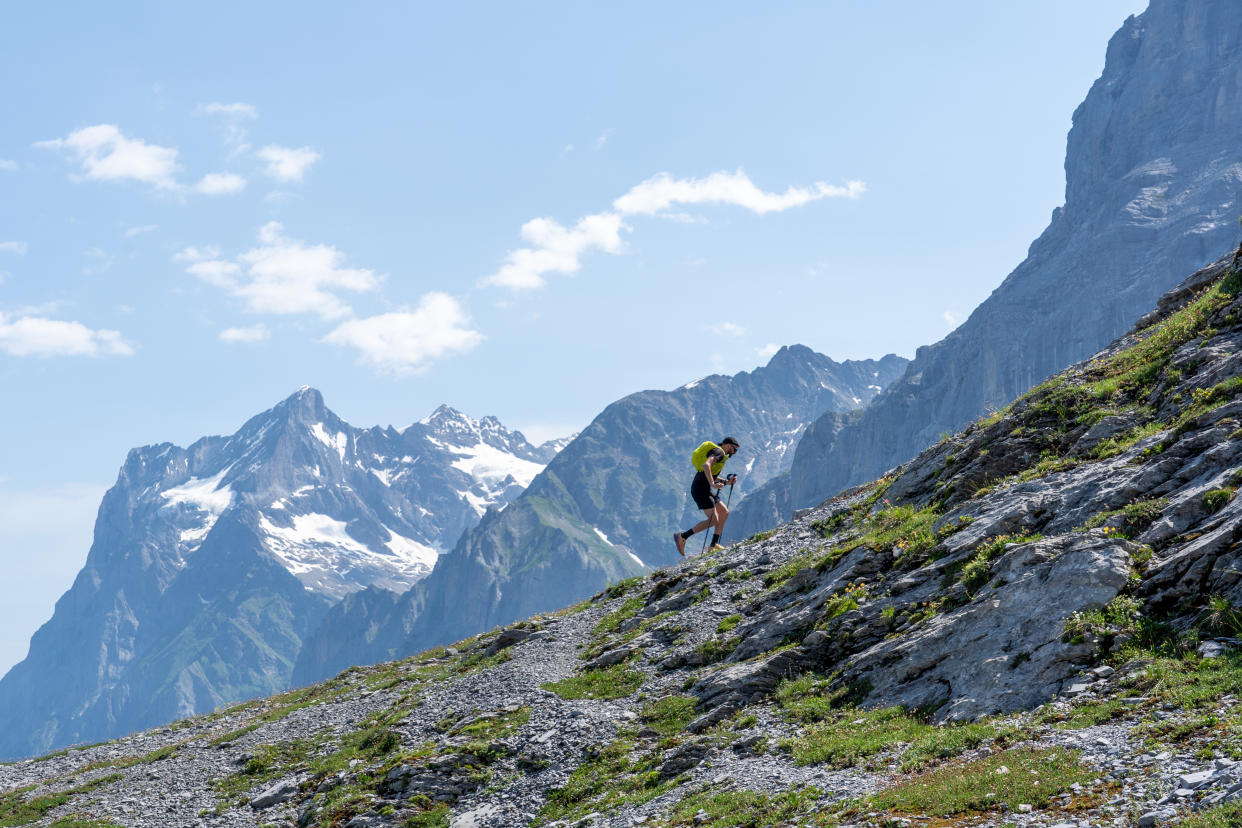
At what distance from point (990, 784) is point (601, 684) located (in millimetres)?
16840

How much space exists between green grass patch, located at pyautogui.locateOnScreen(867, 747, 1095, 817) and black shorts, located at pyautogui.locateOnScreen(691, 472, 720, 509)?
22.2 meters

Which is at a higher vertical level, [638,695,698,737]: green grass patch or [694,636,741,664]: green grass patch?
[694,636,741,664]: green grass patch

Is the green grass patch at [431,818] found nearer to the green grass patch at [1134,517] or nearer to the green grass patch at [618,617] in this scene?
the green grass patch at [618,617]

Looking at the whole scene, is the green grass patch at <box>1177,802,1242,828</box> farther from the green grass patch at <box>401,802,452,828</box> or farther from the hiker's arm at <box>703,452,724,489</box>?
the hiker's arm at <box>703,452,724,489</box>

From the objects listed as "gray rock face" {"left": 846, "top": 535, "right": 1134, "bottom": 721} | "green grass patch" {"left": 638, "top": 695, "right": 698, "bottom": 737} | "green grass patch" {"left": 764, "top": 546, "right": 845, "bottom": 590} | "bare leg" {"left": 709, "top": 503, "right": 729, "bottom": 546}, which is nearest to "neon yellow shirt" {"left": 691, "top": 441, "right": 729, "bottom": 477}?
"bare leg" {"left": 709, "top": 503, "right": 729, "bottom": 546}

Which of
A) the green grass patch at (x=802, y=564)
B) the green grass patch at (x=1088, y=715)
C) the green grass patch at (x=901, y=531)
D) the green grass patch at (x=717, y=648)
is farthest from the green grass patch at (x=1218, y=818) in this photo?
the green grass patch at (x=802, y=564)

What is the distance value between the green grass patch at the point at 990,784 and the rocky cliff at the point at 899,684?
0.15 feet

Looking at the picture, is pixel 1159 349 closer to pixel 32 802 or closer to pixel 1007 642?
pixel 1007 642

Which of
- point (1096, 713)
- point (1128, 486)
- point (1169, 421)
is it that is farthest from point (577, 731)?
point (1169, 421)

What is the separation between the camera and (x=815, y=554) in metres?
33.4

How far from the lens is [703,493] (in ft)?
120

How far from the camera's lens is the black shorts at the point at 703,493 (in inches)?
1433

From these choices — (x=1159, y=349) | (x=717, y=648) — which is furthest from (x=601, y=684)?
(x=1159, y=349)

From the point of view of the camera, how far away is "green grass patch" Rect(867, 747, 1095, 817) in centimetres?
1254
